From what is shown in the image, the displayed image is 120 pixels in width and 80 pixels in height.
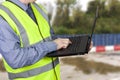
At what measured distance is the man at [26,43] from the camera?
276cm

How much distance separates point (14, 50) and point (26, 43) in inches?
A: 7.1

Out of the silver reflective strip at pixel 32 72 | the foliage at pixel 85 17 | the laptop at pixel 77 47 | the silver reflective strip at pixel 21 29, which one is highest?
the silver reflective strip at pixel 21 29

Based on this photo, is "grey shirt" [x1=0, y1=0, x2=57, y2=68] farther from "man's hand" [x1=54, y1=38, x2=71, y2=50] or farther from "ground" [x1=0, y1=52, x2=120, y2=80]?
"ground" [x1=0, y1=52, x2=120, y2=80]

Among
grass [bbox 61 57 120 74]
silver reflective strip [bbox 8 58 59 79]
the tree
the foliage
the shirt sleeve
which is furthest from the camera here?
the tree

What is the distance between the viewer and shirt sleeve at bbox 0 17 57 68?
2738 millimetres

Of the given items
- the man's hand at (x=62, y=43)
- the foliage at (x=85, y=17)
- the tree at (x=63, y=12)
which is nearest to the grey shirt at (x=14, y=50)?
the man's hand at (x=62, y=43)

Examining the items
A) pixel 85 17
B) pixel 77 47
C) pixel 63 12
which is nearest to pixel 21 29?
pixel 77 47

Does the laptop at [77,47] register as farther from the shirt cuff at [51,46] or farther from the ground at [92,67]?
the ground at [92,67]

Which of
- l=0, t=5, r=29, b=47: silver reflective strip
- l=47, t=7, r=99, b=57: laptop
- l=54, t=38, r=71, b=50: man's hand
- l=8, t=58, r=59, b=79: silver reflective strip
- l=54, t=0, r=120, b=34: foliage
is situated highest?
l=0, t=5, r=29, b=47: silver reflective strip

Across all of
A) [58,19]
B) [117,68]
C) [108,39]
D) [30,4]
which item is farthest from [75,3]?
[30,4]

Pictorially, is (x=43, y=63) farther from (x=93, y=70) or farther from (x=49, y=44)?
(x=93, y=70)

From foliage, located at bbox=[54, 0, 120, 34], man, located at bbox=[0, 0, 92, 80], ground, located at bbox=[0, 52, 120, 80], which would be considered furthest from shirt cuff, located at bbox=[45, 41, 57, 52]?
foliage, located at bbox=[54, 0, 120, 34]

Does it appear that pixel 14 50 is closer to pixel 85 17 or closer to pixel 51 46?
pixel 51 46

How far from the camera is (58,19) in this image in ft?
103
